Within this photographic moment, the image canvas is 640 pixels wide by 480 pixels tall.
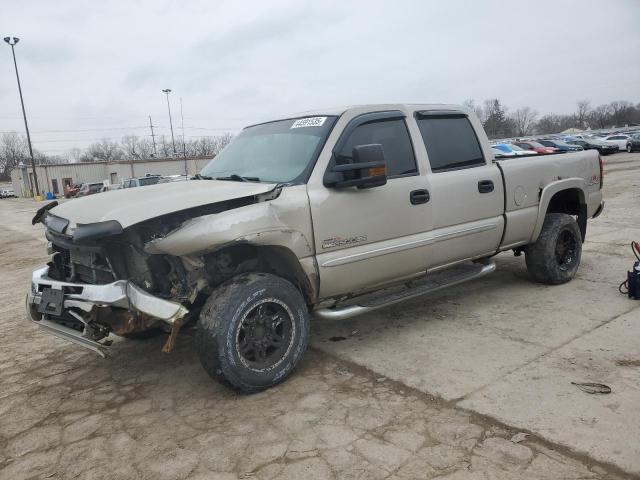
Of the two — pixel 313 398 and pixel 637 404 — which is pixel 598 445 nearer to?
pixel 637 404

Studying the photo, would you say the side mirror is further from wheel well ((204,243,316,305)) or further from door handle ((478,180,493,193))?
door handle ((478,180,493,193))

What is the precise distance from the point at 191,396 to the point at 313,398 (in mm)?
850

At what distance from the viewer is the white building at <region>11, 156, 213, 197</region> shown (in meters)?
52.5

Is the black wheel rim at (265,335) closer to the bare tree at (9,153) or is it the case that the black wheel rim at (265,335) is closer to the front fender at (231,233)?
the front fender at (231,233)

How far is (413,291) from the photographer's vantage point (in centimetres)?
439

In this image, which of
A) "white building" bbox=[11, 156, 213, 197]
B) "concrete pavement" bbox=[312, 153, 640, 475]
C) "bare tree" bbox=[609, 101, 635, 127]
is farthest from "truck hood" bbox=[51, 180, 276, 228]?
"bare tree" bbox=[609, 101, 635, 127]

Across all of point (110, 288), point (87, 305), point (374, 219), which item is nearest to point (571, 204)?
point (374, 219)

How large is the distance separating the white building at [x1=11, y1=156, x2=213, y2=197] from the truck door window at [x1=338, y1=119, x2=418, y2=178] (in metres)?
49.7

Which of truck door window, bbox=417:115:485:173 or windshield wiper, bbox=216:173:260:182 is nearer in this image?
windshield wiper, bbox=216:173:260:182

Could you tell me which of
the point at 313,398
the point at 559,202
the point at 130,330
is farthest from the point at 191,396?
the point at 559,202

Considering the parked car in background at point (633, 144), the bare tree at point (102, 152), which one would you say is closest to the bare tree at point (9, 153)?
the bare tree at point (102, 152)

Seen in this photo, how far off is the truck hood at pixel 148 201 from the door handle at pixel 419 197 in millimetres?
1215

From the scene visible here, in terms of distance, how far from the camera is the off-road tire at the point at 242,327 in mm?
3217

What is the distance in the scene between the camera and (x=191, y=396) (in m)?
3.52
